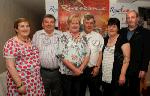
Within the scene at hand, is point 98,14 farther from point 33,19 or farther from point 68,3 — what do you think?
point 33,19

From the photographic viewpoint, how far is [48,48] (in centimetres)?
307

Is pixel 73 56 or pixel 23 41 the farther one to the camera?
pixel 73 56

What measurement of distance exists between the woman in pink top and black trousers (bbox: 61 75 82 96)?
386 millimetres

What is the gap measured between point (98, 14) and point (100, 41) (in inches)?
31.8

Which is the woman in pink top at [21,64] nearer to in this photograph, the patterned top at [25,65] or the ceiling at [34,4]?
the patterned top at [25,65]

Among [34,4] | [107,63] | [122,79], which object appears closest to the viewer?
[122,79]

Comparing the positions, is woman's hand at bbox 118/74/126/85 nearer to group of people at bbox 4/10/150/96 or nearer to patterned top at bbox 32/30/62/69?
group of people at bbox 4/10/150/96

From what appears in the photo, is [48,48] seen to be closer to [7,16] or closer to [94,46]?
[94,46]

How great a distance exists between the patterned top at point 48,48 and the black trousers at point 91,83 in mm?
377

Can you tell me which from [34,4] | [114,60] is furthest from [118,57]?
[34,4]

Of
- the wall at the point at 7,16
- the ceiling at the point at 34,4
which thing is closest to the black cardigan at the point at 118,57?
the wall at the point at 7,16

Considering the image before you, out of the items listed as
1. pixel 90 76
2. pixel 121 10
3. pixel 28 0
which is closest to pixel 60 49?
pixel 90 76

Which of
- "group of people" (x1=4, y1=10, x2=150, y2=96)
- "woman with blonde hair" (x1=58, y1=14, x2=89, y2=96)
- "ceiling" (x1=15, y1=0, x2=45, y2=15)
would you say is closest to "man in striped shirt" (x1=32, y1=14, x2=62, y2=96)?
"group of people" (x1=4, y1=10, x2=150, y2=96)

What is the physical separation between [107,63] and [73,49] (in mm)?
416
